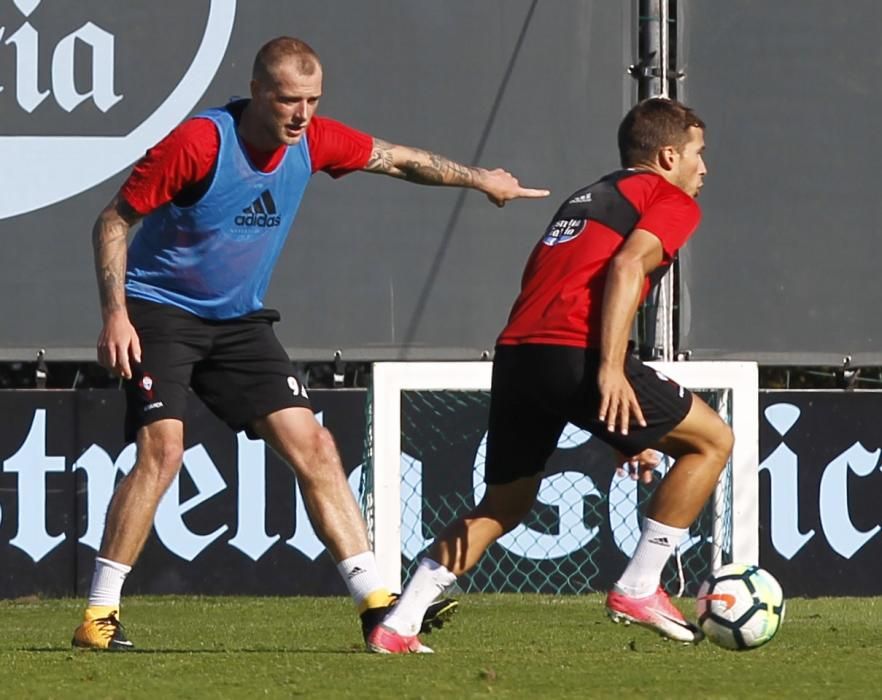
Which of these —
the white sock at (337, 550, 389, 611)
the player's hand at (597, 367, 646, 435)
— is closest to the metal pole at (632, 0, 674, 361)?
the white sock at (337, 550, 389, 611)

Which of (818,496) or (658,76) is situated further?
(658,76)

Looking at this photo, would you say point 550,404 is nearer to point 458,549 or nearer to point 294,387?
point 458,549

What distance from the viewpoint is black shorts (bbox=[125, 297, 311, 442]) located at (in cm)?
582

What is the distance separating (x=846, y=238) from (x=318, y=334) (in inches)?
111

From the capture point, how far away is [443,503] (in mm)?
8969

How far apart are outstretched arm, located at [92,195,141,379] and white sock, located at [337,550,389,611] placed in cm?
94

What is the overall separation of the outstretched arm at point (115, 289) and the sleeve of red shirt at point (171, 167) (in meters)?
0.05

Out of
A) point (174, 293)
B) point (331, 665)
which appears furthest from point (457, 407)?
point (331, 665)

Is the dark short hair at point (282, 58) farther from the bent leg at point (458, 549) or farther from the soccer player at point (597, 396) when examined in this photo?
the bent leg at point (458, 549)

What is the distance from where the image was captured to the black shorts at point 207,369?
5.82 m

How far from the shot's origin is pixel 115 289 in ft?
18.3

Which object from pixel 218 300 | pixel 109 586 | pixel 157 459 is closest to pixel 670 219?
pixel 218 300

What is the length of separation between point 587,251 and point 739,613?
119 cm

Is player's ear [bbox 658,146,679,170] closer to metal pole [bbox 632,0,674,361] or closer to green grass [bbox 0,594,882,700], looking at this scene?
green grass [bbox 0,594,882,700]
